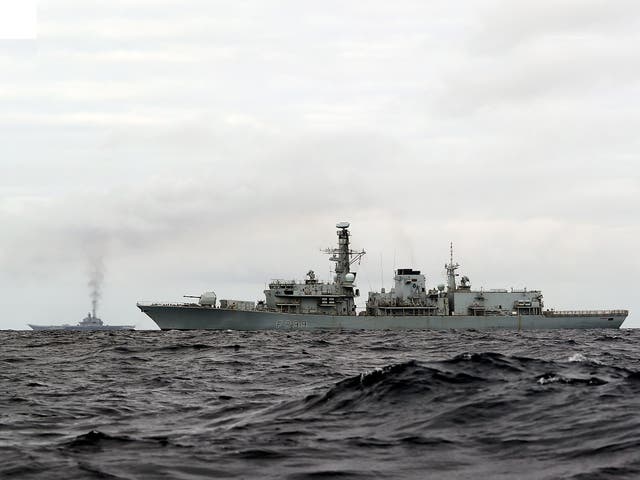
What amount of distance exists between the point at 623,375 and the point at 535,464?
9245 millimetres

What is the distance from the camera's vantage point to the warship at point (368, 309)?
81.9 metres

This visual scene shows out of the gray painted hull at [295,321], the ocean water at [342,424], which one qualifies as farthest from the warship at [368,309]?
the ocean water at [342,424]

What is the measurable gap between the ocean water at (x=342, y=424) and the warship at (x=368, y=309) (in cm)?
6071

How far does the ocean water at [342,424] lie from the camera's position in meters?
9.47

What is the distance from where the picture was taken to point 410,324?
279 feet

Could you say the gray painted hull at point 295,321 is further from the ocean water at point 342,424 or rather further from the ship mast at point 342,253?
the ocean water at point 342,424

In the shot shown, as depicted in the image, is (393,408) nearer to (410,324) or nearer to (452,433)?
(452,433)

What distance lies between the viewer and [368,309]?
291 ft

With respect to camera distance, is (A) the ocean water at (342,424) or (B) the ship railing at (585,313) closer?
(A) the ocean water at (342,424)

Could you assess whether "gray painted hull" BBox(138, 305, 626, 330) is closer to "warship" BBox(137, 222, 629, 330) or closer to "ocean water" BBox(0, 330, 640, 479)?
"warship" BBox(137, 222, 629, 330)

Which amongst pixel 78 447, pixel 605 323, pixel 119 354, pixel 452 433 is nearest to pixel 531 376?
pixel 452 433

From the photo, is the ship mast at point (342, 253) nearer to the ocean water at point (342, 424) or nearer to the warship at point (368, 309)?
the warship at point (368, 309)

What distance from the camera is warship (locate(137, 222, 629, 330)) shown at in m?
81.9

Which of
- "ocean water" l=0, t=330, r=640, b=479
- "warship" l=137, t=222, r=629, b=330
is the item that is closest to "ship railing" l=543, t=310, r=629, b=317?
"warship" l=137, t=222, r=629, b=330
